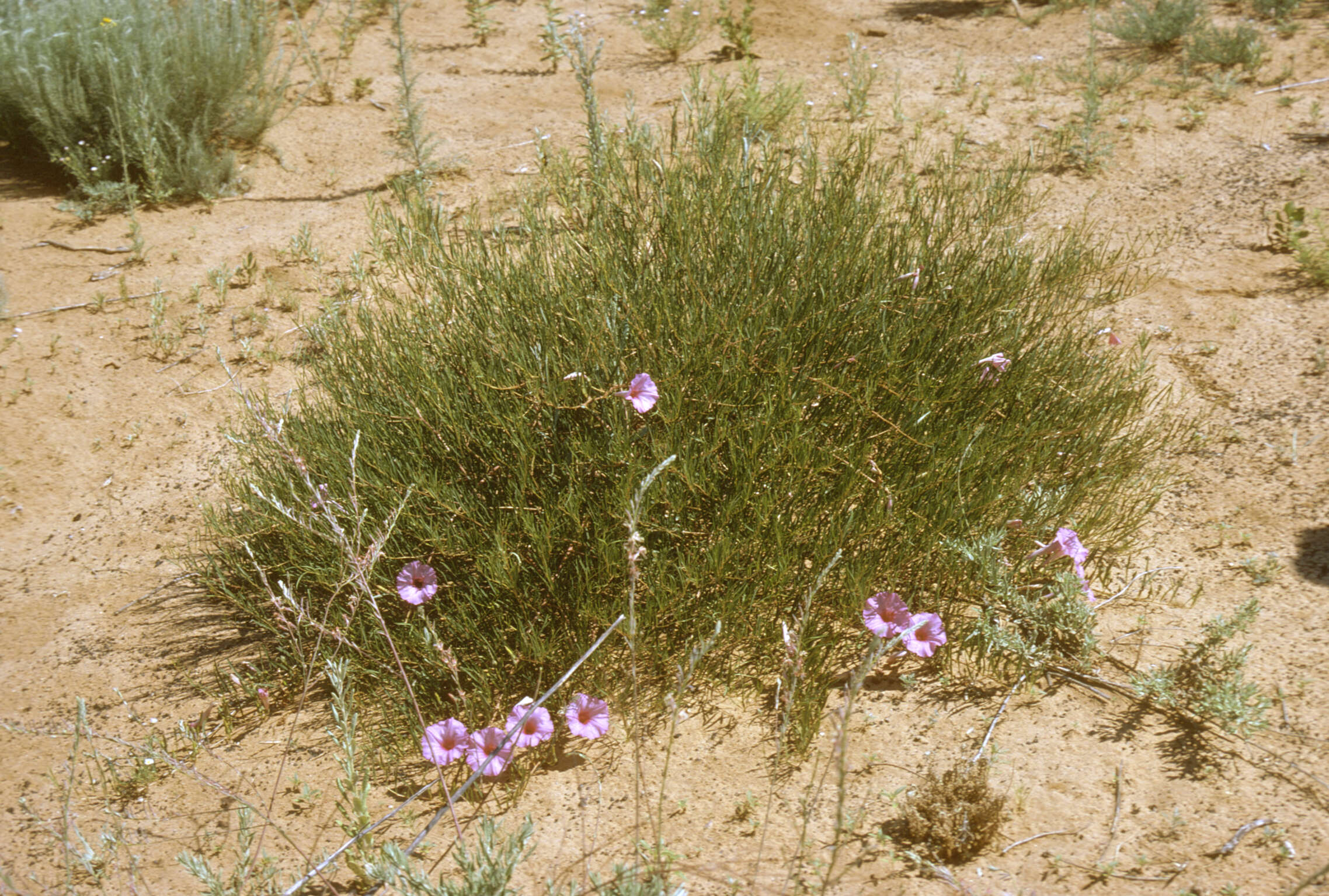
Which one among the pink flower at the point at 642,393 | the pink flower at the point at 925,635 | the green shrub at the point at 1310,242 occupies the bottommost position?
the pink flower at the point at 925,635

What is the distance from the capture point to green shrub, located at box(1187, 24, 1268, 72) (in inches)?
219

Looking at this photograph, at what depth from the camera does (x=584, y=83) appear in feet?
11.0

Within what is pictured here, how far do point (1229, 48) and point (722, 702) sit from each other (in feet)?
17.2

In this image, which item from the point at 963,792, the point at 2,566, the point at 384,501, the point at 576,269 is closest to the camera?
the point at 963,792

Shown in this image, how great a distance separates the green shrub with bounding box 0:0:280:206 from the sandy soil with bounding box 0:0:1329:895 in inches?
7.9

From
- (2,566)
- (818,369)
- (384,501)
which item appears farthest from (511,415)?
(2,566)

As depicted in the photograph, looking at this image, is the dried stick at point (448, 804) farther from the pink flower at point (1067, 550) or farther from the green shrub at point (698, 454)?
the pink flower at point (1067, 550)

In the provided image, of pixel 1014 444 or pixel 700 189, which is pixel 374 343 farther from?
pixel 1014 444

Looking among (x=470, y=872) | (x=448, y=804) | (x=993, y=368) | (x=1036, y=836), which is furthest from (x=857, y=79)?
(x=470, y=872)

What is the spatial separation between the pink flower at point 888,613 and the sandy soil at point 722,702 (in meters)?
0.20

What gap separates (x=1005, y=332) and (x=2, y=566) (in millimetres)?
3210

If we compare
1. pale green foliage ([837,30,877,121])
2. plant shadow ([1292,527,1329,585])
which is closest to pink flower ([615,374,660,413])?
plant shadow ([1292,527,1329,585])

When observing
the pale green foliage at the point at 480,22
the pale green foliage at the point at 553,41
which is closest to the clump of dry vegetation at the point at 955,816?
the pale green foliage at the point at 553,41

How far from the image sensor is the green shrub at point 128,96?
198 inches
